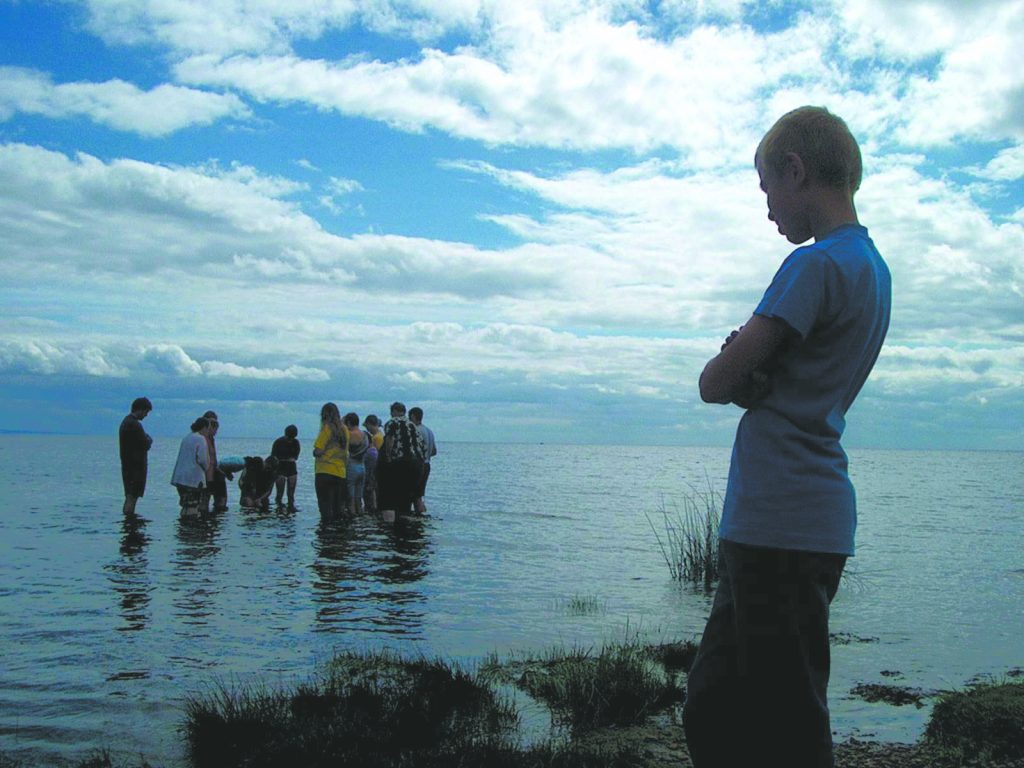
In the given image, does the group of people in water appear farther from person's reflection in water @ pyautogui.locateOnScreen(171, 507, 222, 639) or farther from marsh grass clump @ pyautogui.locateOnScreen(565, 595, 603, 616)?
marsh grass clump @ pyautogui.locateOnScreen(565, 595, 603, 616)

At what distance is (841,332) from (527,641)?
6502 millimetres

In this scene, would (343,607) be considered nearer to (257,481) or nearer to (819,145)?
(819,145)

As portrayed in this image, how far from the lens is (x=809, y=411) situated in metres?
2.20

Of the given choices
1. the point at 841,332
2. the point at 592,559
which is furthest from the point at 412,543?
the point at 841,332

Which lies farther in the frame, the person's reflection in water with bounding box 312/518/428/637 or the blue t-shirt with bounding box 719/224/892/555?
the person's reflection in water with bounding box 312/518/428/637

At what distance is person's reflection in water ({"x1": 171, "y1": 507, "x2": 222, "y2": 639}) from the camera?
8.76m

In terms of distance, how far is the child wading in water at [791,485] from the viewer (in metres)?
2.14

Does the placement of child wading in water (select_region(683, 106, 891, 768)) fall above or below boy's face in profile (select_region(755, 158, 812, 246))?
below

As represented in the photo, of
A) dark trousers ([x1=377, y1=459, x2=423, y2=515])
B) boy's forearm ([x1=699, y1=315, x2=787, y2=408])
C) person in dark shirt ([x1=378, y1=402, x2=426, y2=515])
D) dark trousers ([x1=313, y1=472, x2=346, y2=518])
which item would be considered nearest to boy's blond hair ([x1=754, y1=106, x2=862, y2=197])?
boy's forearm ([x1=699, y1=315, x2=787, y2=408])

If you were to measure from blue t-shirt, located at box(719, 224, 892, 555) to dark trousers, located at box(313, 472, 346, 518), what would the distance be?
15425 millimetres

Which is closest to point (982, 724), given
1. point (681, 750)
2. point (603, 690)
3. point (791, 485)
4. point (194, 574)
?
point (681, 750)

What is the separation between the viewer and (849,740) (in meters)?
5.09

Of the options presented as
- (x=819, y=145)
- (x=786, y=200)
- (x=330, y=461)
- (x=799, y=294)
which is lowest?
(x=330, y=461)

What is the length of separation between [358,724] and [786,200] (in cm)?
336
